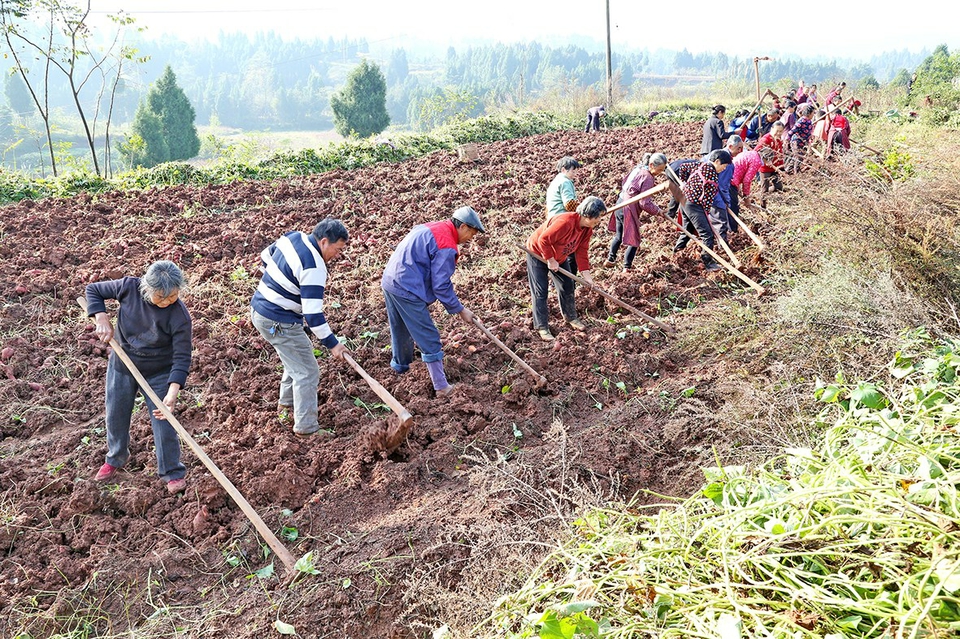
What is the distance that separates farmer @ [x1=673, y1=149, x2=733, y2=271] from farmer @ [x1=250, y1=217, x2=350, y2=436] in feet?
13.7

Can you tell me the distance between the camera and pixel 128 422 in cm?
406

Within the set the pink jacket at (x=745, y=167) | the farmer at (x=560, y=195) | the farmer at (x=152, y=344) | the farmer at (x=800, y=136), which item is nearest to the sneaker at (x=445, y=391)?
the farmer at (x=152, y=344)

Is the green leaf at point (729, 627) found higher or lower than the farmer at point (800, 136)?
lower

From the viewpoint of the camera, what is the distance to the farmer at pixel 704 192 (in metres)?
6.85

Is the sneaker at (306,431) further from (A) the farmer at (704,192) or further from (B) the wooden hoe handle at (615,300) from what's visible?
(A) the farmer at (704,192)

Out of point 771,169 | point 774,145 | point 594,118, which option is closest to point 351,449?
point 771,169

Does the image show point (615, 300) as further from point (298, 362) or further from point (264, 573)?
point (264, 573)

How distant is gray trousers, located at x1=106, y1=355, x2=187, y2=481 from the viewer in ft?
12.8

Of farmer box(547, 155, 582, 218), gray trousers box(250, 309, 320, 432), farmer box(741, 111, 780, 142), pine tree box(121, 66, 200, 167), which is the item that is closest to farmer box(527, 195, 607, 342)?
farmer box(547, 155, 582, 218)

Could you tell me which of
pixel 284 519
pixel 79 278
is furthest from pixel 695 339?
pixel 79 278

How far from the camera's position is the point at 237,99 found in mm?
93938

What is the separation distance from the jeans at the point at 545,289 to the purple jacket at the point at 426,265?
1326mm

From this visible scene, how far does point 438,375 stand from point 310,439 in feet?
3.44

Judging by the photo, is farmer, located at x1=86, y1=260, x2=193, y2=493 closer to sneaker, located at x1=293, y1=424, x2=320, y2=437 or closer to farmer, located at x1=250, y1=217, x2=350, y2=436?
farmer, located at x1=250, y1=217, x2=350, y2=436
